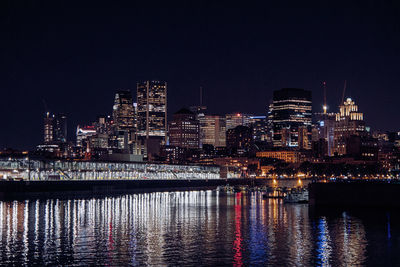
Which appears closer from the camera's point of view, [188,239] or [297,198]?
[188,239]

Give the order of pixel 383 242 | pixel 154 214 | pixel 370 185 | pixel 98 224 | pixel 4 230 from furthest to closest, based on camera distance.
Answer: pixel 370 185 → pixel 154 214 → pixel 98 224 → pixel 4 230 → pixel 383 242

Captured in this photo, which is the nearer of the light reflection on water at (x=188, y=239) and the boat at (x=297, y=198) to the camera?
the light reflection on water at (x=188, y=239)

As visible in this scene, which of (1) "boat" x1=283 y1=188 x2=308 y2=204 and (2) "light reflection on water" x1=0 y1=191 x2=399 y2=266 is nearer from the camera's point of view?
(2) "light reflection on water" x1=0 y1=191 x2=399 y2=266

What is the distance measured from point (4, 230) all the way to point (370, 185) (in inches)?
3022

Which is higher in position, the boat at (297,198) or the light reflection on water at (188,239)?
the boat at (297,198)

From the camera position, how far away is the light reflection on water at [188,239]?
60312 mm

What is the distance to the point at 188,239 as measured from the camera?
7488 cm

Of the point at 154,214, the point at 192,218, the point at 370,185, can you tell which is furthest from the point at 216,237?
the point at 370,185

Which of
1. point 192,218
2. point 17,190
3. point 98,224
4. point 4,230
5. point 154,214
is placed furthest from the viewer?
point 17,190

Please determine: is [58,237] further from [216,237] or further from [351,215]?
[351,215]

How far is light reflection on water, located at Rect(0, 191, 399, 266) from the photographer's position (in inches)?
2375

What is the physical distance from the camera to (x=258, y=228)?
8738 cm

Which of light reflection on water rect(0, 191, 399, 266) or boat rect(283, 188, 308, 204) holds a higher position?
boat rect(283, 188, 308, 204)

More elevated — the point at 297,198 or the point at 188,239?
the point at 297,198
